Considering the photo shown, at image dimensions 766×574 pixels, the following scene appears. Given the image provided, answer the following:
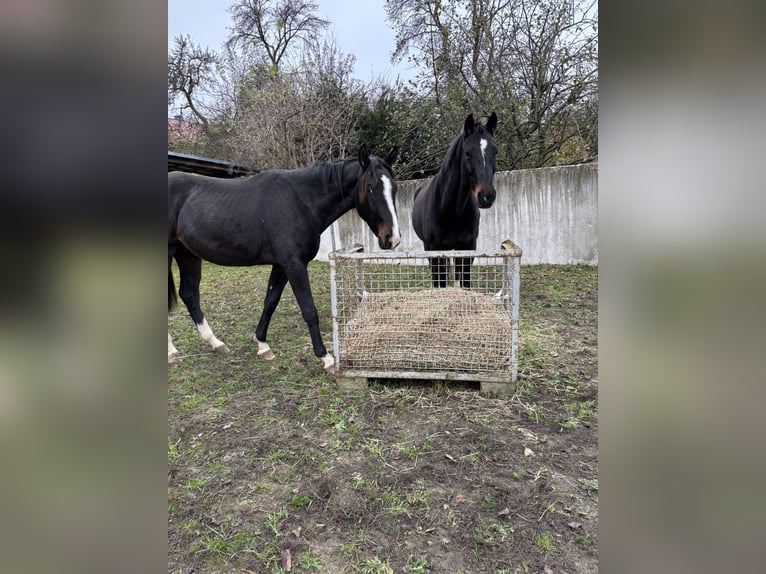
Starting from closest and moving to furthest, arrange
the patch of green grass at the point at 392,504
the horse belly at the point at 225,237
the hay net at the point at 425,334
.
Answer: the patch of green grass at the point at 392,504
the hay net at the point at 425,334
the horse belly at the point at 225,237

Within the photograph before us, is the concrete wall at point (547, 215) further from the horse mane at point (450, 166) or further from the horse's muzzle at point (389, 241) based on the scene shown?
the horse's muzzle at point (389, 241)

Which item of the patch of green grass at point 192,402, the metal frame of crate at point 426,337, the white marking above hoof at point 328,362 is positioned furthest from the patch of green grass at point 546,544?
the patch of green grass at point 192,402

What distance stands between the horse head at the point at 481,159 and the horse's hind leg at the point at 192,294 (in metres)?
2.60

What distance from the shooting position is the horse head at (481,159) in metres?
3.13

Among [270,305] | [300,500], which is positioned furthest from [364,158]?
[300,500]

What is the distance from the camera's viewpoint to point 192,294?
3.64m

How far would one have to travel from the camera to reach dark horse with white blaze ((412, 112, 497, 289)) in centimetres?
315

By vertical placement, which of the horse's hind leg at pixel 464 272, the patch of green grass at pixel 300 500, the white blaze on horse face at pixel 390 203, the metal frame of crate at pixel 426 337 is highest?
the white blaze on horse face at pixel 390 203

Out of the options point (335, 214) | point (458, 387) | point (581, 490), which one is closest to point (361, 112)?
point (335, 214)

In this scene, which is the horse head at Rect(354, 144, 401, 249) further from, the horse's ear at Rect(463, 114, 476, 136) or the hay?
the horse's ear at Rect(463, 114, 476, 136)

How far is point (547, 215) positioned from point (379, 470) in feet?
21.5
